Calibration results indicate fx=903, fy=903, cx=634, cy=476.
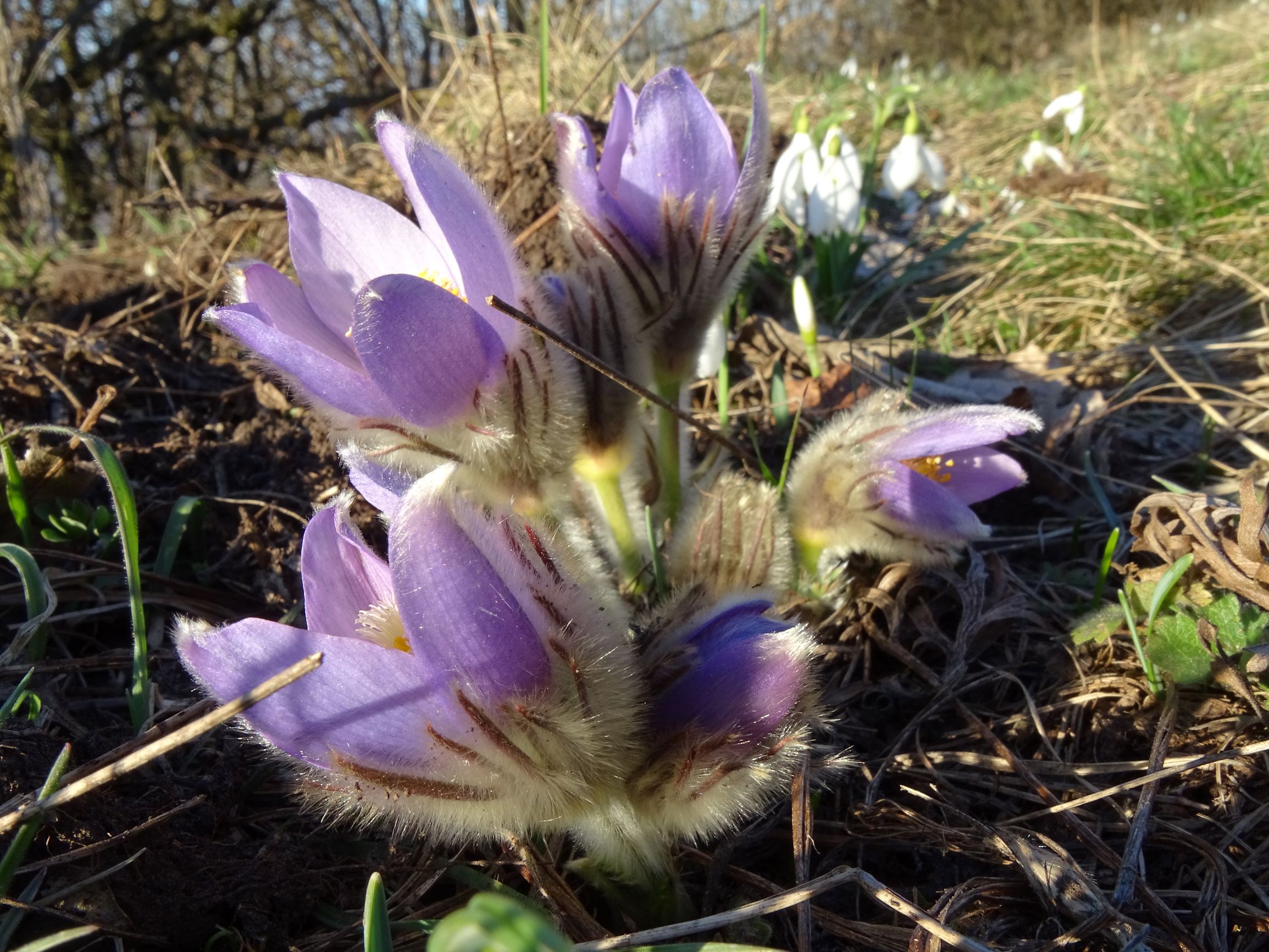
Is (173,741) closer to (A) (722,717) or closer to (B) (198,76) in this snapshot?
(A) (722,717)

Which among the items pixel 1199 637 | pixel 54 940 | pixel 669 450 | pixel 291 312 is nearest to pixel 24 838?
pixel 54 940

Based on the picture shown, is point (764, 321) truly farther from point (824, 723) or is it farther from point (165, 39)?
→ point (165, 39)

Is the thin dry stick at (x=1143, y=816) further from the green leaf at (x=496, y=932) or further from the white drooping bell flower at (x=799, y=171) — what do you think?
the white drooping bell flower at (x=799, y=171)

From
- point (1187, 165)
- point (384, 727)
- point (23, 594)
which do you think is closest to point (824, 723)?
point (384, 727)

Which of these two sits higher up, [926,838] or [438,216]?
[438,216]

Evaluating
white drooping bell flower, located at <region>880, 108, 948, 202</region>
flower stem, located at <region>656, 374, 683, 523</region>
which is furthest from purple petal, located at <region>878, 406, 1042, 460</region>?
white drooping bell flower, located at <region>880, 108, 948, 202</region>

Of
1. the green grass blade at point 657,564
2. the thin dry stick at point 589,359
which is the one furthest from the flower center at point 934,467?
the green grass blade at point 657,564
